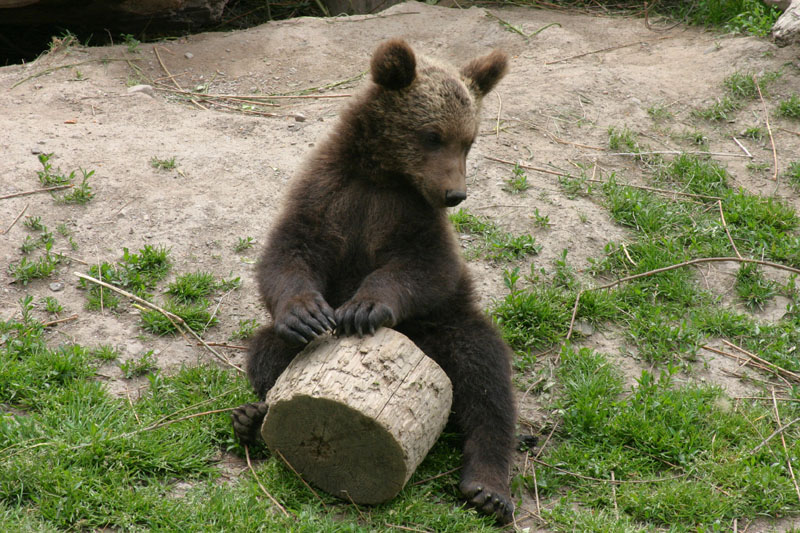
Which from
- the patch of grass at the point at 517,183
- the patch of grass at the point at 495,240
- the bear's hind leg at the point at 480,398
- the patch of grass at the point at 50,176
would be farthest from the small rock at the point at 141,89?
the bear's hind leg at the point at 480,398

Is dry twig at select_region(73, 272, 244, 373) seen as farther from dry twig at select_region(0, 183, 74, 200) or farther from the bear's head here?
the bear's head

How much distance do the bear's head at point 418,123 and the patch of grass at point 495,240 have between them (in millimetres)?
1599

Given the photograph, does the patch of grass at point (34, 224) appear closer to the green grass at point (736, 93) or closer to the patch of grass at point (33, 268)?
the patch of grass at point (33, 268)

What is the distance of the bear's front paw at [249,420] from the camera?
4496mm

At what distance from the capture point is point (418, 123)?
16.6ft

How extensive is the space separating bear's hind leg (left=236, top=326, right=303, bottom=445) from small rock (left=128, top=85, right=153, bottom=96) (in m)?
4.65

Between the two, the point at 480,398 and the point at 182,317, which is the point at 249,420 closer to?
the point at 480,398

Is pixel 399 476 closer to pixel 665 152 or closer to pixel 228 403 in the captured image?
pixel 228 403

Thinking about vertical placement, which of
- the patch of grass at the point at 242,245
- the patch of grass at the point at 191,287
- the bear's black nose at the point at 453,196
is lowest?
the patch of grass at the point at 242,245

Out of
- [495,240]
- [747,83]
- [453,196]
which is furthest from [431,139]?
[747,83]

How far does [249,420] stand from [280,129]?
433 cm

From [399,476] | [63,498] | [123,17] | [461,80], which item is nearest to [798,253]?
[461,80]

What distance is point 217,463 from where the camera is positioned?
4.53 meters

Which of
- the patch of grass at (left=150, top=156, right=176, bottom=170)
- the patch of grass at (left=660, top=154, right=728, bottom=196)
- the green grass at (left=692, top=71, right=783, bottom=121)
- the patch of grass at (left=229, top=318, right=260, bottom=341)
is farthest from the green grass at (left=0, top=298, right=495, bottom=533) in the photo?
the green grass at (left=692, top=71, right=783, bottom=121)
